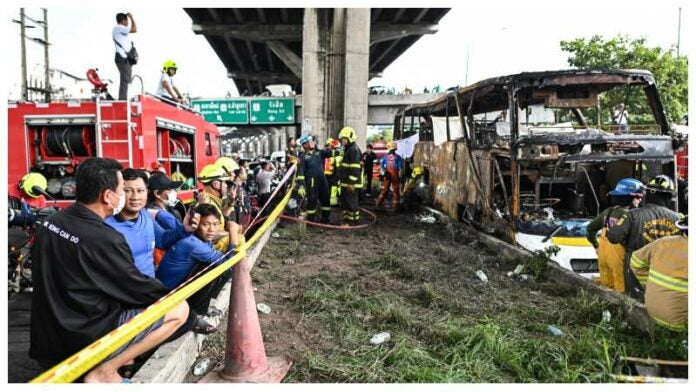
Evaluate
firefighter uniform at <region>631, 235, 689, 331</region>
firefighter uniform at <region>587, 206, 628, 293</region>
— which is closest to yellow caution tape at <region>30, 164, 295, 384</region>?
firefighter uniform at <region>631, 235, 689, 331</region>

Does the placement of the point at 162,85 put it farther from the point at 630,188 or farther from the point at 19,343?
the point at 630,188

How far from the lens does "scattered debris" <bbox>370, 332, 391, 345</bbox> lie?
342 centimetres

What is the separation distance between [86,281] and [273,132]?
37.6 meters

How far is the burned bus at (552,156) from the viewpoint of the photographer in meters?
5.82

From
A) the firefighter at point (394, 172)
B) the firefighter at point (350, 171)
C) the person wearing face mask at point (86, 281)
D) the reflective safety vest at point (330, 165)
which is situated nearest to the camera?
the person wearing face mask at point (86, 281)

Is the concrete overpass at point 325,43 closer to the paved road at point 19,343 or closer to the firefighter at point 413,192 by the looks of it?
the firefighter at point 413,192

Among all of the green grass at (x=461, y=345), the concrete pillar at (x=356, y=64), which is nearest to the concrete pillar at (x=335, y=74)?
the concrete pillar at (x=356, y=64)

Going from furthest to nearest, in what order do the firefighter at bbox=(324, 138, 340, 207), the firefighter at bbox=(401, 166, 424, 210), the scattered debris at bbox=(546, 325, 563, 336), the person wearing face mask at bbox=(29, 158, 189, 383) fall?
the firefighter at bbox=(401, 166, 424, 210) → the firefighter at bbox=(324, 138, 340, 207) → the scattered debris at bbox=(546, 325, 563, 336) → the person wearing face mask at bbox=(29, 158, 189, 383)

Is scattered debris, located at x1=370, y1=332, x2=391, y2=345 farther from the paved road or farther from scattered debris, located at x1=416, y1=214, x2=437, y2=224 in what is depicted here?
scattered debris, located at x1=416, y1=214, x2=437, y2=224

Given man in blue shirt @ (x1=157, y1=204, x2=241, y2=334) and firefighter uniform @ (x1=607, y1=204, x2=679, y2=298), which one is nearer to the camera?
man in blue shirt @ (x1=157, y1=204, x2=241, y2=334)

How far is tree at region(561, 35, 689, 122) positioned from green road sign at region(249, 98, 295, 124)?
10.8 metres

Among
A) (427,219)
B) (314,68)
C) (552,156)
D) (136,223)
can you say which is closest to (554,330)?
(552,156)

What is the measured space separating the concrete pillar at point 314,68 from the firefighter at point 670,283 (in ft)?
48.7

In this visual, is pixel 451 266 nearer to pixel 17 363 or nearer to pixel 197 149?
pixel 17 363
